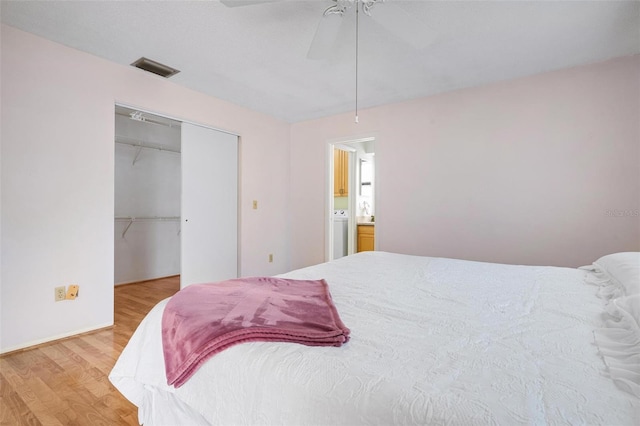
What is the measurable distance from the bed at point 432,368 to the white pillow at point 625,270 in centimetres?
1

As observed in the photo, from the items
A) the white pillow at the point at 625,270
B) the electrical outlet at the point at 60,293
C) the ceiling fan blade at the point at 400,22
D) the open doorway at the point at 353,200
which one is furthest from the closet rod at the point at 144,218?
the white pillow at the point at 625,270

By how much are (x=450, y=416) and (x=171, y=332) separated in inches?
33.9

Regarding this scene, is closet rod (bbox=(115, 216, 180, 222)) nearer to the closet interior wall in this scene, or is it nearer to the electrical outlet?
the closet interior wall

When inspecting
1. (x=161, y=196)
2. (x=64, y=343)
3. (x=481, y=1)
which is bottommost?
(x=64, y=343)

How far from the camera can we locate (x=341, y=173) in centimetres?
540

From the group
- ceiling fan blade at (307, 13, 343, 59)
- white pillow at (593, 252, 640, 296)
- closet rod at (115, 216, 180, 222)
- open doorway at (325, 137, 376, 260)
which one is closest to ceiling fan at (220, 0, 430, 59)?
ceiling fan blade at (307, 13, 343, 59)

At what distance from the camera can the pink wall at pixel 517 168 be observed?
2.53 m

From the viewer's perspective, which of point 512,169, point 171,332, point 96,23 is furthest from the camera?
point 512,169

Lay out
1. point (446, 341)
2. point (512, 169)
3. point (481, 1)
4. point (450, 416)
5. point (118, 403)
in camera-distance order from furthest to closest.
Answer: point (512, 169) → point (481, 1) → point (118, 403) → point (446, 341) → point (450, 416)

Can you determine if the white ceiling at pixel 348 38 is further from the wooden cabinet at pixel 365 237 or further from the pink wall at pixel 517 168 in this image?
the wooden cabinet at pixel 365 237

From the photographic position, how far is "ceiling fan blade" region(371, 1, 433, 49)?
1688mm

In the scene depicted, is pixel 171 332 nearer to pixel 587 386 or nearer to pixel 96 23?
pixel 587 386

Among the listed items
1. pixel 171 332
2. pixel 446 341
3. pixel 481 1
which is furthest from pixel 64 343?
pixel 481 1

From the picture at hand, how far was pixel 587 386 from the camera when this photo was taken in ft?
2.14
